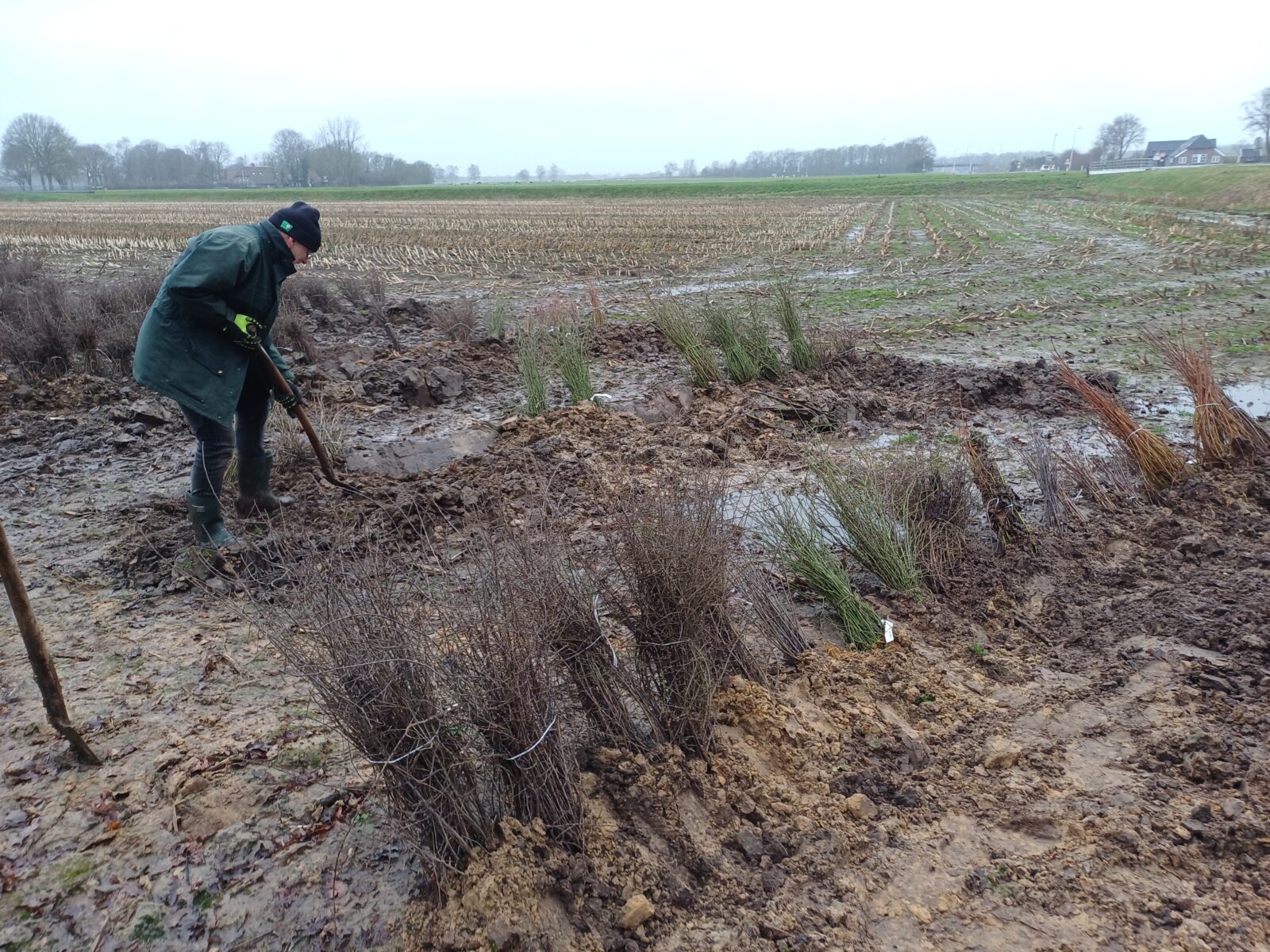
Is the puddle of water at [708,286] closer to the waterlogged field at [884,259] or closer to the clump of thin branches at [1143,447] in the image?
the waterlogged field at [884,259]

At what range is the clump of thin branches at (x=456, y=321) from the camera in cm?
993

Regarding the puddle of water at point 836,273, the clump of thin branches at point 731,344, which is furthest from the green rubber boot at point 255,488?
the puddle of water at point 836,273

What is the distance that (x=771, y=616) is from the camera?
3.68 m

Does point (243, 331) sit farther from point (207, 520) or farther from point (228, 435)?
point (207, 520)

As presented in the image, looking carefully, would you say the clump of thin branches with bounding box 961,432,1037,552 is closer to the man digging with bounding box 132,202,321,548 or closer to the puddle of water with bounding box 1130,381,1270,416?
the puddle of water with bounding box 1130,381,1270,416

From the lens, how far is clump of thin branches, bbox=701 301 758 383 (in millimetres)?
7695

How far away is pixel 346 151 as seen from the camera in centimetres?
10312

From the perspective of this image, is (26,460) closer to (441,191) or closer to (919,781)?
(919,781)

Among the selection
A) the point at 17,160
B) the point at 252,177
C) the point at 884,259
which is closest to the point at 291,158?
the point at 252,177

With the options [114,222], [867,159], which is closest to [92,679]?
[114,222]

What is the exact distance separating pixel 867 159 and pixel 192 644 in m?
146

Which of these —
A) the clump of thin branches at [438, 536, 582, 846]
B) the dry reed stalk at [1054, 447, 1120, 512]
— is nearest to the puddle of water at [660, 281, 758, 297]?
the dry reed stalk at [1054, 447, 1120, 512]

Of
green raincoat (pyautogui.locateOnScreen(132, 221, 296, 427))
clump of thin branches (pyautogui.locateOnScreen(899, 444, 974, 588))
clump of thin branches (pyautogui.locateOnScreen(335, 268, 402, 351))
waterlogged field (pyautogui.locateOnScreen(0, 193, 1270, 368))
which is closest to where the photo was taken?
green raincoat (pyautogui.locateOnScreen(132, 221, 296, 427))

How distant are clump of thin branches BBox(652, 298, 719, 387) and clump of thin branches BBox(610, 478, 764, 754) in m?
4.65
